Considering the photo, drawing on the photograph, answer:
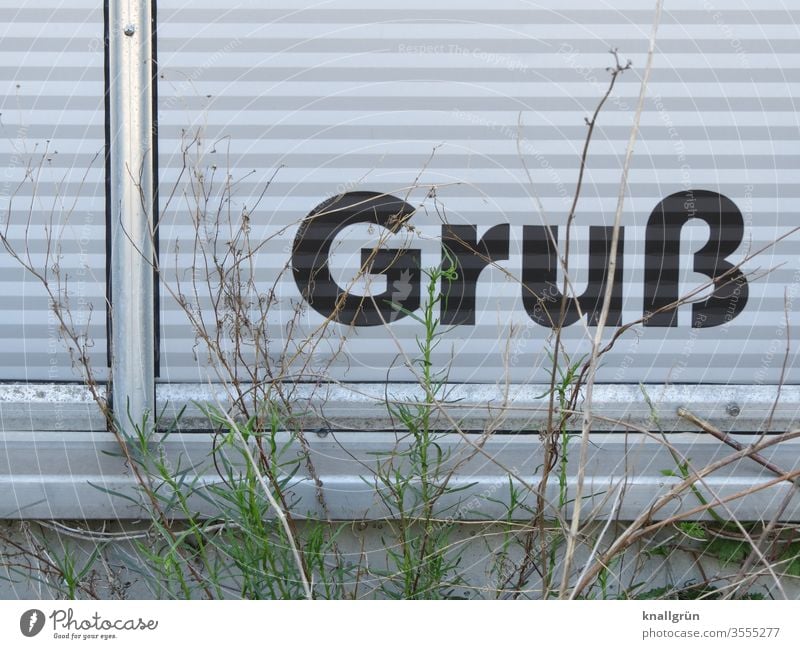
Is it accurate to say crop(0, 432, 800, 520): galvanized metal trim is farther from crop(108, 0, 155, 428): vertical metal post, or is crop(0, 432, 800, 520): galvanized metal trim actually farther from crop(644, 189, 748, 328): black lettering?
crop(644, 189, 748, 328): black lettering

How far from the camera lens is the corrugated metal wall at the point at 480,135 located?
8.65 feet

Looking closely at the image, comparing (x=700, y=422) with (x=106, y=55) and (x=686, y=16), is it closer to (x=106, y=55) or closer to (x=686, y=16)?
(x=686, y=16)

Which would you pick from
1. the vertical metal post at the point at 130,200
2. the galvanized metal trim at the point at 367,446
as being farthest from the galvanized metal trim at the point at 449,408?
the vertical metal post at the point at 130,200

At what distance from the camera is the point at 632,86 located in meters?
2.68

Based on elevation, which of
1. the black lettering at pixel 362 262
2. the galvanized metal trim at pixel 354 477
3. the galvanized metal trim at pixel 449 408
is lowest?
the galvanized metal trim at pixel 354 477

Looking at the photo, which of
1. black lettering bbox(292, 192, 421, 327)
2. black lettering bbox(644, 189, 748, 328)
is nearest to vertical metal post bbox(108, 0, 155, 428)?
black lettering bbox(292, 192, 421, 327)

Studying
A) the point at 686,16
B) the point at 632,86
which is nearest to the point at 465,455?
the point at 632,86

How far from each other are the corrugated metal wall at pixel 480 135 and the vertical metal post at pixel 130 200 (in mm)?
88

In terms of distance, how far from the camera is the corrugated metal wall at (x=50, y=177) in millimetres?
2611

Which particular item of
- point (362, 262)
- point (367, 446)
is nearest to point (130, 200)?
point (362, 262)

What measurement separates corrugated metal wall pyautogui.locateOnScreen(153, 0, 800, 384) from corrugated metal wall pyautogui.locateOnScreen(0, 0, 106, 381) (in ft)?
0.68

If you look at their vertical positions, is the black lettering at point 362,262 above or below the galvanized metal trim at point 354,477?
above

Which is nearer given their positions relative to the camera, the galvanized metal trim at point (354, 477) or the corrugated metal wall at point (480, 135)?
the galvanized metal trim at point (354, 477)

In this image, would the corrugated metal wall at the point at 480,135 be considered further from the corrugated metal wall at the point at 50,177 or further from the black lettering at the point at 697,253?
the corrugated metal wall at the point at 50,177
